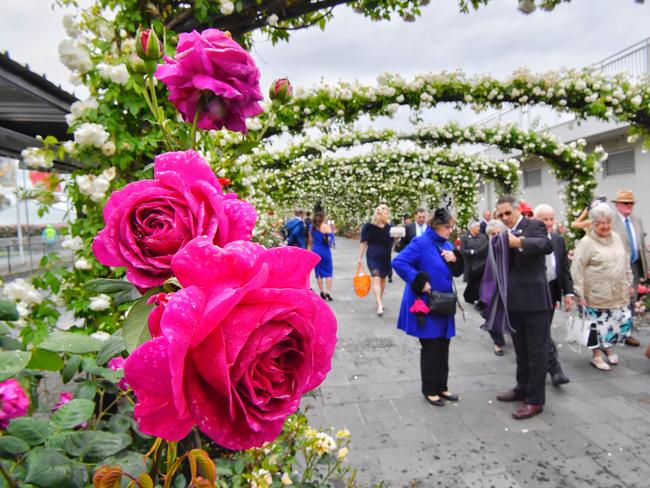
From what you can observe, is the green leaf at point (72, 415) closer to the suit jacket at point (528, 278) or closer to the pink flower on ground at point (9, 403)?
the pink flower on ground at point (9, 403)

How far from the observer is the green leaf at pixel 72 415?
0.84 meters

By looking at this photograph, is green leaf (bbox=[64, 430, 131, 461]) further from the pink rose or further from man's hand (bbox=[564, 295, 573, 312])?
man's hand (bbox=[564, 295, 573, 312])

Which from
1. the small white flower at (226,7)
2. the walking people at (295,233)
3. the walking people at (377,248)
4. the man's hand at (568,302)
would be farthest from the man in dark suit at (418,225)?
the small white flower at (226,7)

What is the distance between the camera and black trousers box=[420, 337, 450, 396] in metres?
3.88

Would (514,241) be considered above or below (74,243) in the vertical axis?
below

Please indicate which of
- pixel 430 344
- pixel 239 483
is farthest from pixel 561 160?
pixel 239 483

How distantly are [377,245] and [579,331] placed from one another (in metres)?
3.94

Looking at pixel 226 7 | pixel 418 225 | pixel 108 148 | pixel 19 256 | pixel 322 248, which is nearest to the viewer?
pixel 108 148

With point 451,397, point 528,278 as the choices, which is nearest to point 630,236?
point 528,278

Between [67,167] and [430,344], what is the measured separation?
3540 mm

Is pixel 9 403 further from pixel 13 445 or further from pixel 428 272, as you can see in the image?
pixel 428 272

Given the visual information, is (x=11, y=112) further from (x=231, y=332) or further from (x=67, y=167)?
(x=231, y=332)

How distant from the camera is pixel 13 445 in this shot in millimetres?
732

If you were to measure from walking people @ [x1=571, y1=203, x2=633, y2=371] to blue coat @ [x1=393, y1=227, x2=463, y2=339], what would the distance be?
173 cm
